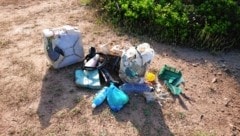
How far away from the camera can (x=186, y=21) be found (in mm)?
5742

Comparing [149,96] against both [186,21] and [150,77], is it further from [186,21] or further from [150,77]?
[186,21]

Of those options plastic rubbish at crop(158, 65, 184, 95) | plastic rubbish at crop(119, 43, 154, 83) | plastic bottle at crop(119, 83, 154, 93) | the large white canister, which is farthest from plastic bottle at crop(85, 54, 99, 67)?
plastic rubbish at crop(158, 65, 184, 95)

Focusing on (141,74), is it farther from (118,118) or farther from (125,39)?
(125,39)

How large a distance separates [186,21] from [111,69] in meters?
1.57

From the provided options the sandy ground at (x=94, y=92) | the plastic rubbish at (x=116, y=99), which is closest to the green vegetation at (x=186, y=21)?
the sandy ground at (x=94, y=92)

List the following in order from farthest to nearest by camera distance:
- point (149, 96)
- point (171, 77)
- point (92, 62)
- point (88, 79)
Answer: point (171, 77)
point (92, 62)
point (88, 79)
point (149, 96)

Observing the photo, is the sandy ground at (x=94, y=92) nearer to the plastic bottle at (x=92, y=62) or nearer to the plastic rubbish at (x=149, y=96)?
the plastic rubbish at (x=149, y=96)

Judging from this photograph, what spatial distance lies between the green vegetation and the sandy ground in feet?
0.57

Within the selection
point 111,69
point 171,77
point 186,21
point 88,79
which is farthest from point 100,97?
point 186,21

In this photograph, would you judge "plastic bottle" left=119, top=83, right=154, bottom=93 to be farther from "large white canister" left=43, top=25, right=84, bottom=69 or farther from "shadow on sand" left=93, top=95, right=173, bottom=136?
"large white canister" left=43, top=25, right=84, bottom=69

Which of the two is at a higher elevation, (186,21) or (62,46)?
(186,21)

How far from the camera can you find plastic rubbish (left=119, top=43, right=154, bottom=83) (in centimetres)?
443

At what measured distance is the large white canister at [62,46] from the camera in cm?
471

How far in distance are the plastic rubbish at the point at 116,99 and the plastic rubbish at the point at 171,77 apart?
70 cm
